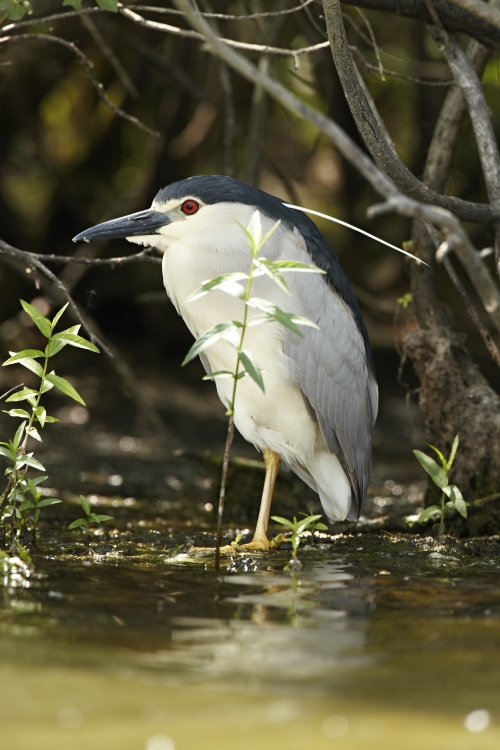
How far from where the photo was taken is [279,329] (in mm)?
4078

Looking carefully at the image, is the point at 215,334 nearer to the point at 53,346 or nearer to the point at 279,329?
the point at 53,346

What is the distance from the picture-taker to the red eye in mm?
4102

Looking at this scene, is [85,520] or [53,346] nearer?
[53,346]

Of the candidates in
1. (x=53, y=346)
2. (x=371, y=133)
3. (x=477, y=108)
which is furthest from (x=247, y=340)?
(x=477, y=108)

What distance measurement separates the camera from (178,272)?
4141 millimetres

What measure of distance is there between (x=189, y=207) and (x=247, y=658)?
2.31m

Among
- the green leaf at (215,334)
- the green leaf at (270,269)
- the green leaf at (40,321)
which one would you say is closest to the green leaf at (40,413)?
the green leaf at (40,321)

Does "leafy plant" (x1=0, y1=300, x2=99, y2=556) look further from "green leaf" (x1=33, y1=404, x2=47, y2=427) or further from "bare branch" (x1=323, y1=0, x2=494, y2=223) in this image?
"bare branch" (x1=323, y1=0, x2=494, y2=223)

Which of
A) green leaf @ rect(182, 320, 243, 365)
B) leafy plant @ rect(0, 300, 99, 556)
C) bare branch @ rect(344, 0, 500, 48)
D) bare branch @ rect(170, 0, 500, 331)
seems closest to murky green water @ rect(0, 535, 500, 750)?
leafy plant @ rect(0, 300, 99, 556)

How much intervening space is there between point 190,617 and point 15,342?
18.5ft

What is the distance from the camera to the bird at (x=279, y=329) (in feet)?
13.4

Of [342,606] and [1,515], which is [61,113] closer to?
[1,515]

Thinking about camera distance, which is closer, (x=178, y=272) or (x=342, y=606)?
(x=342, y=606)

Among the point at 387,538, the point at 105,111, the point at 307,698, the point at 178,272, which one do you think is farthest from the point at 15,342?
the point at 307,698
